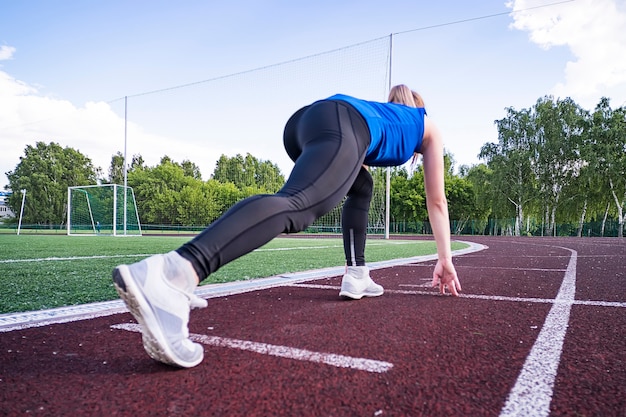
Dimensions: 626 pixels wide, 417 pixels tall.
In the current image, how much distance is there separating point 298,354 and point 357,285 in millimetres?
1233

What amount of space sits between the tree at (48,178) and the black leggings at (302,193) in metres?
58.6

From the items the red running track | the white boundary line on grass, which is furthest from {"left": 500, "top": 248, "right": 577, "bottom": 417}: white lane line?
the white boundary line on grass

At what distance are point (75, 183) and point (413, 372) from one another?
65.6 metres

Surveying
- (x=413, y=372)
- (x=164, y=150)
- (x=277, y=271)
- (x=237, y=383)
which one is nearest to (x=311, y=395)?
(x=237, y=383)

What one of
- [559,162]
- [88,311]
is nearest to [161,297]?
[88,311]

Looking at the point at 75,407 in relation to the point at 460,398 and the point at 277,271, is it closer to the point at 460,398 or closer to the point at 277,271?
the point at 460,398

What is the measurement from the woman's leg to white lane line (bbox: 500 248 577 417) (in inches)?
45.4

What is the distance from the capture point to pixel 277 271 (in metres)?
4.46

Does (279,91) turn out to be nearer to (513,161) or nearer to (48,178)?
(513,161)

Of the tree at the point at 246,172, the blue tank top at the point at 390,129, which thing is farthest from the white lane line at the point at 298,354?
the tree at the point at 246,172

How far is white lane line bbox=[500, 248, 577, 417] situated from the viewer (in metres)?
1.08

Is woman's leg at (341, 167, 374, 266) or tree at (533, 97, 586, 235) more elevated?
tree at (533, 97, 586, 235)

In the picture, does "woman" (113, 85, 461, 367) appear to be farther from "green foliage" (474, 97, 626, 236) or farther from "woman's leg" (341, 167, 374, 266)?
"green foliage" (474, 97, 626, 236)

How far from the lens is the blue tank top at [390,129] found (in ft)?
6.02
